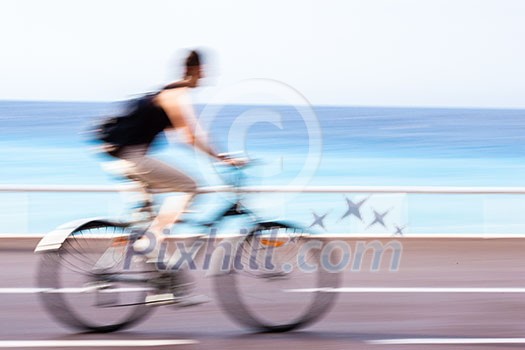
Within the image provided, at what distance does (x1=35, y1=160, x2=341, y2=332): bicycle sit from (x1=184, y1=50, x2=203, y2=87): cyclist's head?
0.77 m

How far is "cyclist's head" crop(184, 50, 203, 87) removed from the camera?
20.5 feet

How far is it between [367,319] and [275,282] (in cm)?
93

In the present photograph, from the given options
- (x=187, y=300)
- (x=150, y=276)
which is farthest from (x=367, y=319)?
(x=150, y=276)

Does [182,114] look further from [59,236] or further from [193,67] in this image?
[59,236]

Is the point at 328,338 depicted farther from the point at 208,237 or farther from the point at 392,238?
the point at 392,238

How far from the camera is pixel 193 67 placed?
6.27m

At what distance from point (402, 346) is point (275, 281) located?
92cm

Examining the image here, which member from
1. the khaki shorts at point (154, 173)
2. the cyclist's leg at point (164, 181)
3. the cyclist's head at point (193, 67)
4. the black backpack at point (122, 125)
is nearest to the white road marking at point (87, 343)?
the cyclist's leg at point (164, 181)

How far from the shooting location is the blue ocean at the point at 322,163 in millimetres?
7238

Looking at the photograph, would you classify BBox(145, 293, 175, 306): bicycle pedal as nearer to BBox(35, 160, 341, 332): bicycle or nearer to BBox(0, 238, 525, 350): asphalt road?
BBox(35, 160, 341, 332): bicycle

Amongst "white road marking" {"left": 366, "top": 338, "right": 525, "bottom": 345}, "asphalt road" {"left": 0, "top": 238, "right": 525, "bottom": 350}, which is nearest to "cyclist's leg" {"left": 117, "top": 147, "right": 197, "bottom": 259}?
"asphalt road" {"left": 0, "top": 238, "right": 525, "bottom": 350}

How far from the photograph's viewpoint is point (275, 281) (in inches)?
270

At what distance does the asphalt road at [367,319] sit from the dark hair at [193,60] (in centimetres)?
171

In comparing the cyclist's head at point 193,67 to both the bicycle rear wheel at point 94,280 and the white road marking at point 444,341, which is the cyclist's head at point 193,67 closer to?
the bicycle rear wheel at point 94,280
